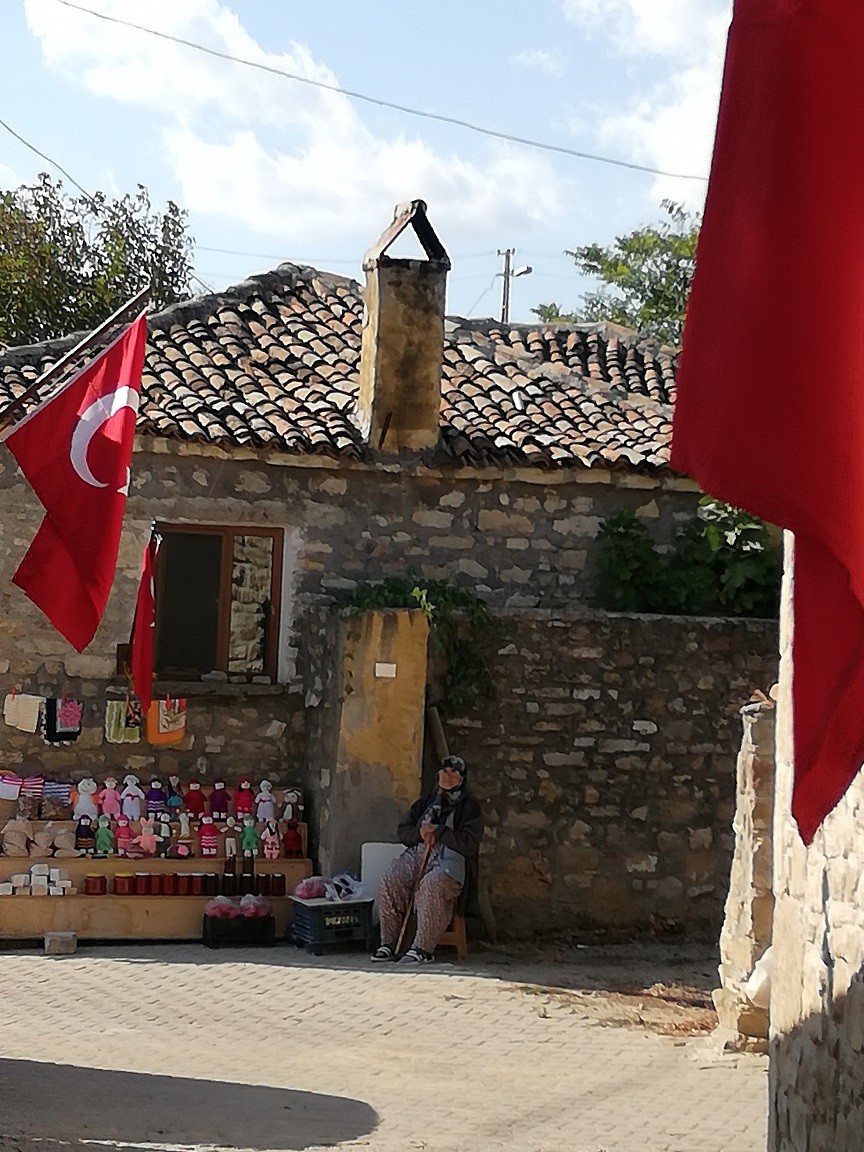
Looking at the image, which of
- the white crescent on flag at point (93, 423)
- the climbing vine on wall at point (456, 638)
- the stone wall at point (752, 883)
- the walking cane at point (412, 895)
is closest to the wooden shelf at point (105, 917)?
the walking cane at point (412, 895)

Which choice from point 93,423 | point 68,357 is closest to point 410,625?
point 93,423

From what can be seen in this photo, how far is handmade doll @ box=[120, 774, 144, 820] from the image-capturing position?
1224cm

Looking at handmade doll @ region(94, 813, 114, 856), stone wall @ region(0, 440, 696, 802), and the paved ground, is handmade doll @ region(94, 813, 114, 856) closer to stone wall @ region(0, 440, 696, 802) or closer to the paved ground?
stone wall @ region(0, 440, 696, 802)

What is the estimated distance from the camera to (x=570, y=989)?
1048cm

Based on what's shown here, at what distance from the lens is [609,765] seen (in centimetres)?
1254

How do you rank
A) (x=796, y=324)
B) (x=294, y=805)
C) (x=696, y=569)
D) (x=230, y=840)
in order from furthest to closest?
(x=696, y=569) → (x=294, y=805) → (x=230, y=840) → (x=796, y=324)

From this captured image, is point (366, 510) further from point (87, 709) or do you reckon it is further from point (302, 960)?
point (302, 960)

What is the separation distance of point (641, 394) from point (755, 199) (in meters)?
12.8

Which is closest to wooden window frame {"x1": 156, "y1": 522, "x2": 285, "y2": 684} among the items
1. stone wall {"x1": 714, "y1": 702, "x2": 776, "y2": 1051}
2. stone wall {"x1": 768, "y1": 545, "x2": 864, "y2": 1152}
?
stone wall {"x1": 714, "y1": 702, "x2": 776, "y2": 1051}

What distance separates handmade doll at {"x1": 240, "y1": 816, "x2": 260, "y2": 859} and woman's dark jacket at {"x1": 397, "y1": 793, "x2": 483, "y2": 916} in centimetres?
138

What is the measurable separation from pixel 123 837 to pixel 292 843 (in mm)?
1280

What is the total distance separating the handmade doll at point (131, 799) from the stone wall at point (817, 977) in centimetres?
736

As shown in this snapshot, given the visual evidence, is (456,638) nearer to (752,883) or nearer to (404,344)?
(404,344)

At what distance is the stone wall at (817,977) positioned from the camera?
4.63 m
